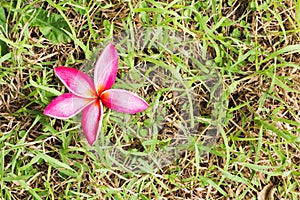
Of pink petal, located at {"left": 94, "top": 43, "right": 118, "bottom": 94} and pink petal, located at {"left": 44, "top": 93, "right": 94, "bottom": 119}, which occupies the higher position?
pink petal, located at {"left": 94, "top": 43, "right": 118, "bottom": 94}

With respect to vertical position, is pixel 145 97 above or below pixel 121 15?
below

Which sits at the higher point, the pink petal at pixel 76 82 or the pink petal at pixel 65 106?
the pink petal at pixel 76 82

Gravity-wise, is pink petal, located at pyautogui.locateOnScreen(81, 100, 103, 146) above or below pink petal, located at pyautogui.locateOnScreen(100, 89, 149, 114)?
below

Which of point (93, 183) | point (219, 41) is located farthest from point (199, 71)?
point (93, 183)

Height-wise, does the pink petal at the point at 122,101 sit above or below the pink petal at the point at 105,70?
below

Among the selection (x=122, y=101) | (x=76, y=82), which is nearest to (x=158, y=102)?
(x=122, y=101)

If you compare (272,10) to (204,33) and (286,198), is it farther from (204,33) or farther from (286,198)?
(286,198)
